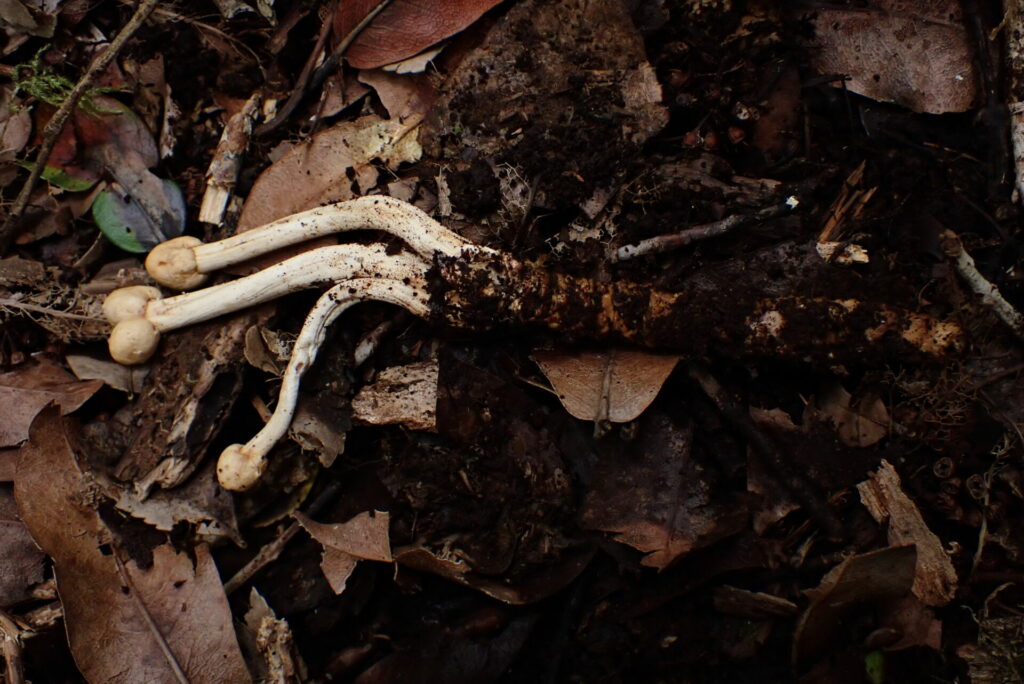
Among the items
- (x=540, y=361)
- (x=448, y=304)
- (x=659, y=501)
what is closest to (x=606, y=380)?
(x=540, y=361)

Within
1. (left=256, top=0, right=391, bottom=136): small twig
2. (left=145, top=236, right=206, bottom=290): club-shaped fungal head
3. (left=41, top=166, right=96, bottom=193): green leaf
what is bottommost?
(left=145, top=236, right=206, bottom=290): club-shaped fungal head

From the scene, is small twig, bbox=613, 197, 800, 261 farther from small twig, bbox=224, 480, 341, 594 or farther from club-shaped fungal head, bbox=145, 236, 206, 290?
club-shaped fungal head, bbox=145, 236, 206, 290

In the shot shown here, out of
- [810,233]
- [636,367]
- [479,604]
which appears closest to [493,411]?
[636,367]

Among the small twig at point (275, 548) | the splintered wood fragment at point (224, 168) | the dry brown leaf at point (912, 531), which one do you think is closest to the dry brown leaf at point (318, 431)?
the small twig at point (275, 548)

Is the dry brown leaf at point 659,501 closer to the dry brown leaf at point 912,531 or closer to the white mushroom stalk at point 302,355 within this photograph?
the dry brown leaf at point 912,531

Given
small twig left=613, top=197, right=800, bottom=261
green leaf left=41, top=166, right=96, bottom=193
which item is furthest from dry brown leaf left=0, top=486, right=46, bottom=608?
small twig left=613, top=197, right=800, bottom=261
